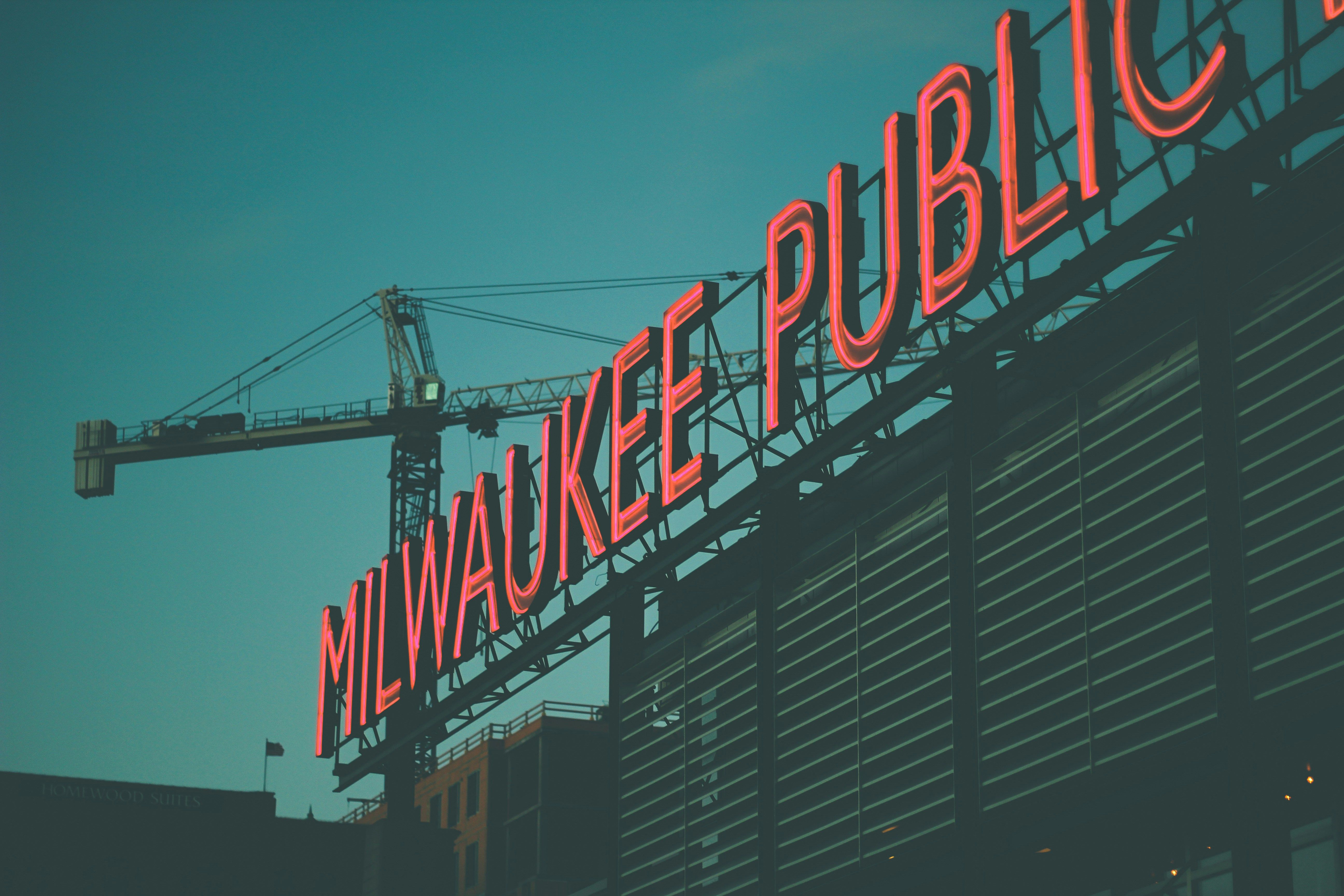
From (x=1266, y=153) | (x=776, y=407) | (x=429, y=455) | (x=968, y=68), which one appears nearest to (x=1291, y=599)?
(x=1266, y=153)

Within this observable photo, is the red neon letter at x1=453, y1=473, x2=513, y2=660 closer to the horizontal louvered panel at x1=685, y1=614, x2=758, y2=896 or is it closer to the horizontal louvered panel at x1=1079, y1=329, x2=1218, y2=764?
the horizontal louvered panel at x1=685, y1=614, x2=758, y2=896

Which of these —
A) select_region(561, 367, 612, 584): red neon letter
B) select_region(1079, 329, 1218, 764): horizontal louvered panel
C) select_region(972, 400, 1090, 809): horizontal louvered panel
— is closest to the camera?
select_region(1079, 329, 1218, 764): horizontal louvered panel

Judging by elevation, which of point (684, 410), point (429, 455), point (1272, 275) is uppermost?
point (429, 455)

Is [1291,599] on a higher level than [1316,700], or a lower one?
higher

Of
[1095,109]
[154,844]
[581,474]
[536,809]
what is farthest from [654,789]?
[536,809]

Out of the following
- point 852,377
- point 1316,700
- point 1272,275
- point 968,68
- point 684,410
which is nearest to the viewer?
point 1316,700

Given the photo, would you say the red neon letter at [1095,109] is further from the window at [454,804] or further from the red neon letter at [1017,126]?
the window at [454,804]

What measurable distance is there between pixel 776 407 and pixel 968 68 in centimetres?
781

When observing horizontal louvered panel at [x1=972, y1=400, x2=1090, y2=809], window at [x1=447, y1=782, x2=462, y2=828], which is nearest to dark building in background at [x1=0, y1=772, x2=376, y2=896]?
window at [x1=447, y1=782, x2=462, y2=828]

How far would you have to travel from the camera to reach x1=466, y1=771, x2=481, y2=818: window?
12100 centimetres

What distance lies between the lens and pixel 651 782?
35812 mm

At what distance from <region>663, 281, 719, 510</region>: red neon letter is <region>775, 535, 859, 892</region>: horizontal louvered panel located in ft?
11.7

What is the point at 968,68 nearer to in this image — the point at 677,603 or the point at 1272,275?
the point at 1272,275

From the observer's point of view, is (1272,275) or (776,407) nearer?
(1272,275)
